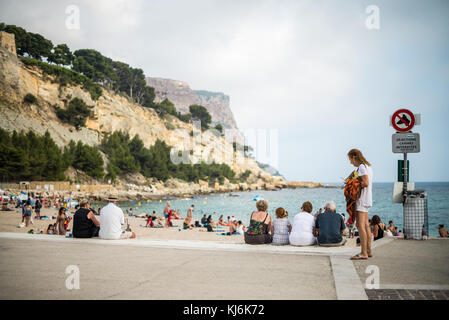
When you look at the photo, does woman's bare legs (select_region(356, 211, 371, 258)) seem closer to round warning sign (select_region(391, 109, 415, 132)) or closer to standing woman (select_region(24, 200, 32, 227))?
round warning sign (select_region(391, 109, 415, 132))

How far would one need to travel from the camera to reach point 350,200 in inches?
263

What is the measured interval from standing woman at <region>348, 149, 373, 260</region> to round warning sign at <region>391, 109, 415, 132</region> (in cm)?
271

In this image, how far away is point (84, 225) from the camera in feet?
Answer: 32.1

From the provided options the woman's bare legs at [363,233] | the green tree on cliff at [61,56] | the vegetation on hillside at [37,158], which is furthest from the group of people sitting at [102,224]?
the green tree on cliff at [61,56]

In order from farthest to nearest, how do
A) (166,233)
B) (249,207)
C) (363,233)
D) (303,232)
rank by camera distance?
1. (249,207)
2. (166,233)
3. (303,232)
4. (363,233)

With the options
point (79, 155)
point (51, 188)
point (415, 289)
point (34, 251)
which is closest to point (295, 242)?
point (415, 289)

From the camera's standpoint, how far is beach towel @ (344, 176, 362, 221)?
6.48 m

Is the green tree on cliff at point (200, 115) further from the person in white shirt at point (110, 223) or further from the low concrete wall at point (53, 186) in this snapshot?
the person in white shirt at point (110, 223)

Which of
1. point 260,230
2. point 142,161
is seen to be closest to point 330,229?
point 260,230

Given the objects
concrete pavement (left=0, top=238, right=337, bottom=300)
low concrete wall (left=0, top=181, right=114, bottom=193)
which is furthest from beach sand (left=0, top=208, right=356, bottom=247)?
low concrete wall (left=0, top=181, right=114, bottom=193)

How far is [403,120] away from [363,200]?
3.21m

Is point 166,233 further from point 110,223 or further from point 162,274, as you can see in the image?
point 162,274
